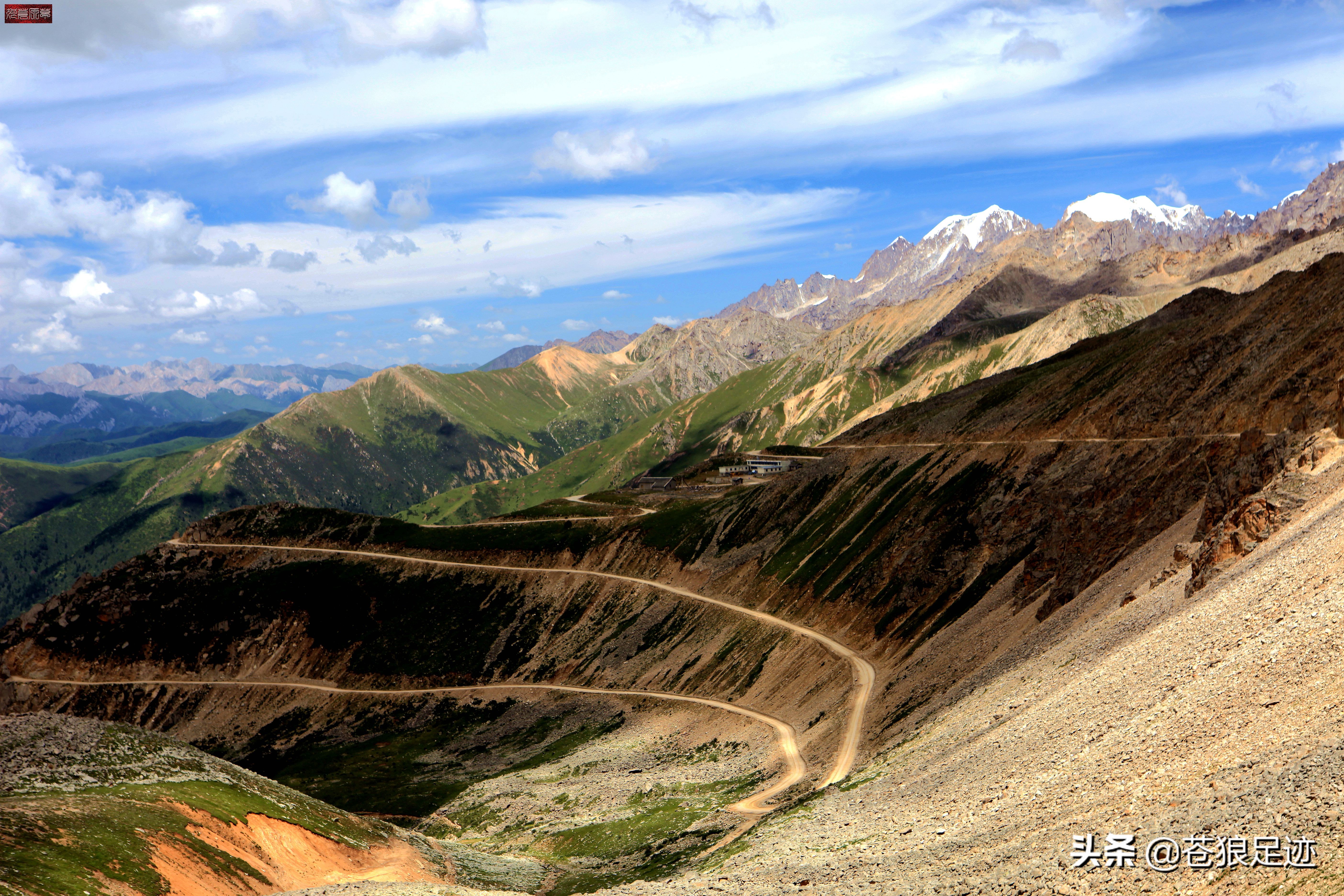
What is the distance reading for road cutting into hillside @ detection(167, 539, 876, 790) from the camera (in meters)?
70.6

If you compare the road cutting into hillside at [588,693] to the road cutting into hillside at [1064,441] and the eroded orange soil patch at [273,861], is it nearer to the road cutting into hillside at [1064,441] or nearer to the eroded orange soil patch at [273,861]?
the eroded orange soil patch at [273,861]

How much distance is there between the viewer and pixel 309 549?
617 feet

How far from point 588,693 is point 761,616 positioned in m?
27.0

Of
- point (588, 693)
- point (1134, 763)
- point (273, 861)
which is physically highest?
point (1134, 763)

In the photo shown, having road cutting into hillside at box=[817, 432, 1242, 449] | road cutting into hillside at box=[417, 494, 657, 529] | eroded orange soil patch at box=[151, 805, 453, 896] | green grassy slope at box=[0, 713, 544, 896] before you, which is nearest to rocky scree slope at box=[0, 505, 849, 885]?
road cutting into hillside at box=[417, 494, 657, 529]

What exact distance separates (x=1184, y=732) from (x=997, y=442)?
90.4m

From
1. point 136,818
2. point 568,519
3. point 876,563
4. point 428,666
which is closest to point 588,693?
point 428,666

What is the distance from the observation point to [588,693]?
123 metres

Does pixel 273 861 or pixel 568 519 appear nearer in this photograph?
pixel 273 861

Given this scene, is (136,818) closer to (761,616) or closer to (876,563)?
(761,616)

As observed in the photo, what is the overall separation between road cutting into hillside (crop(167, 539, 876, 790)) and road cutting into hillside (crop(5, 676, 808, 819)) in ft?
15.0

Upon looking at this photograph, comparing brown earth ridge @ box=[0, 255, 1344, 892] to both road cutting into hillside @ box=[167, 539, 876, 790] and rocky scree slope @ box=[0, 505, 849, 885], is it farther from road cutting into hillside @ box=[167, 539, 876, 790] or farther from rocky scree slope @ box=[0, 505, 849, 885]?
road cutting into hillside @ box=[167, 539, 876, 790]

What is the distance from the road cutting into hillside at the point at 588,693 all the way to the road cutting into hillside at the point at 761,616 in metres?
4.58

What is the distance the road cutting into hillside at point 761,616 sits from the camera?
70.6 meters
